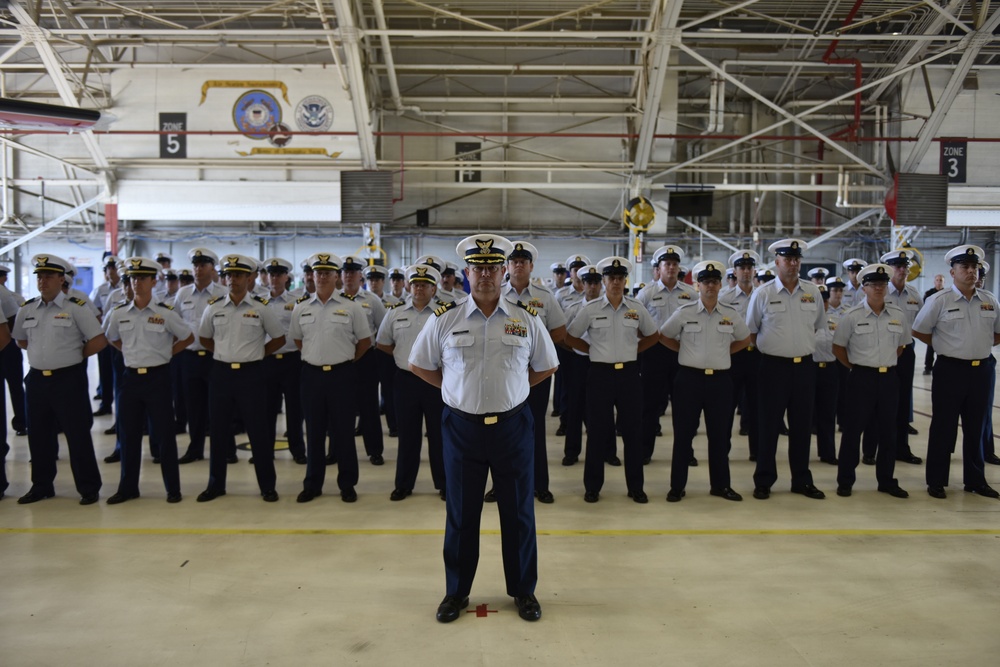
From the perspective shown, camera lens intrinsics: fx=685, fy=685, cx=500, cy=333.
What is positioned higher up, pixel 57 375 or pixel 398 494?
pixel 57 375

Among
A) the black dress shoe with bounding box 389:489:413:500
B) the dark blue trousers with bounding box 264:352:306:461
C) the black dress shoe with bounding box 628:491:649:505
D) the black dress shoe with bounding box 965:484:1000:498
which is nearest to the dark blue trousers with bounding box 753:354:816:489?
the black dress shoe with bounding box 628:491:649:505

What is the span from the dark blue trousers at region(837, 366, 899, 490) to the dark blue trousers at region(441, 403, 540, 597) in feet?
10.9

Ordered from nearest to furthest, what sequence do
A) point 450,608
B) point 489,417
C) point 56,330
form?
point 489,417 → point 450,608 → point 56,330

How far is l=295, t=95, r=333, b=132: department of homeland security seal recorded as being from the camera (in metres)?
13.4

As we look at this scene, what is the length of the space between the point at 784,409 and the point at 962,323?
1547mm

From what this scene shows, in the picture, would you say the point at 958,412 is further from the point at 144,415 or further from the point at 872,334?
the point at 144,415

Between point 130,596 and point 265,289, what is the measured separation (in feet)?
17.1

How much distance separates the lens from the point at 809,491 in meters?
5.59

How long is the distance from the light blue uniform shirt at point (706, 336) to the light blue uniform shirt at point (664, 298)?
1.82 m

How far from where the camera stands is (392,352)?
19.6 feet

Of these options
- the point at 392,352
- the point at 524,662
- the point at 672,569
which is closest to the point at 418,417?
the point at 392,352

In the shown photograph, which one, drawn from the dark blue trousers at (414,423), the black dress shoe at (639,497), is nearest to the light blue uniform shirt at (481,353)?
the dark blue trousers at (414,423)

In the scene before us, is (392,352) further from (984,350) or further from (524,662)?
(984,350)

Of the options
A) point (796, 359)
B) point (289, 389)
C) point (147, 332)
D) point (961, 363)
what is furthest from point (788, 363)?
point (147, 332)
